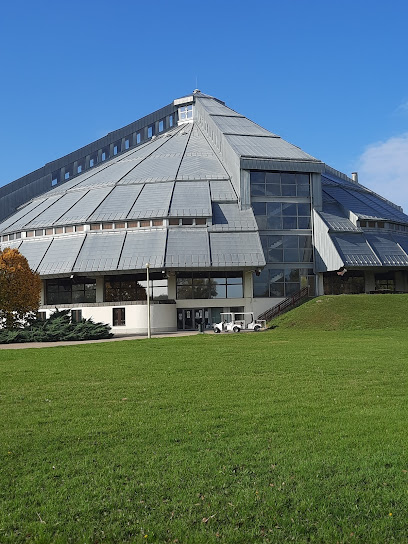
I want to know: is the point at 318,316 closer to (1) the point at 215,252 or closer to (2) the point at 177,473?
(1) the point at 215,252

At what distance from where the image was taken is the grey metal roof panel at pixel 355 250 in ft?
188

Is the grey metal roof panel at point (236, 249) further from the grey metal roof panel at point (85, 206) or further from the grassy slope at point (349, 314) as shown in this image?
the grey metal roof panel at point (85, 206)

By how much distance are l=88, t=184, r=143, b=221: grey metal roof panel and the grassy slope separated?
22406 millimetres

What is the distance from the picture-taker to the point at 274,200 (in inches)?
2420

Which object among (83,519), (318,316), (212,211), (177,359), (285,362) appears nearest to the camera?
(83,519)

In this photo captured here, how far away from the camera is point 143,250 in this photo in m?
55.6

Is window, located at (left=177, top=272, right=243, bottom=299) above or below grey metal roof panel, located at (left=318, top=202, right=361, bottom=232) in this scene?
below

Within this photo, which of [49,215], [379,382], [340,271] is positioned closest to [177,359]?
[379,382]

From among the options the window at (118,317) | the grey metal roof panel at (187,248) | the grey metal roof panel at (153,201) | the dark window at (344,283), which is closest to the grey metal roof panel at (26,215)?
the grey metal roof panel at (153,201)

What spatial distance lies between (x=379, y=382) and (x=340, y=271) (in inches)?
1733

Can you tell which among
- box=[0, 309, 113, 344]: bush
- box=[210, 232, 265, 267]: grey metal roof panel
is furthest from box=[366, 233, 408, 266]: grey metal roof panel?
box=[0, 309, 113, 344]: bush

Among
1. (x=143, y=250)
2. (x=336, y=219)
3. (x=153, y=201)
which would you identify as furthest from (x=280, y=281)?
(x=153, y=201)

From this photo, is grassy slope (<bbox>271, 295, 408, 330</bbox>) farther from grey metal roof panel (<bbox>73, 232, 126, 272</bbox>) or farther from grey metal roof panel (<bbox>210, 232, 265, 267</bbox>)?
grey metal roof panel (<bbox>73, 232, 126, 272</bbox>)

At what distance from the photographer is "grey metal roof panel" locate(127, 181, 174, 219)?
5872cm
